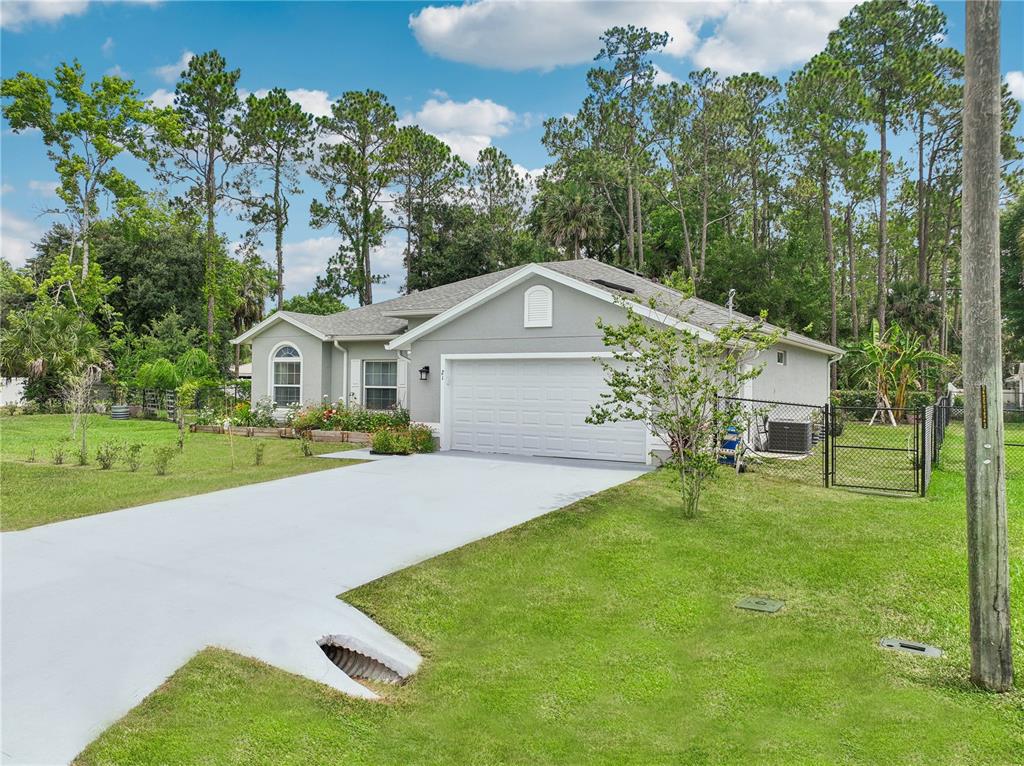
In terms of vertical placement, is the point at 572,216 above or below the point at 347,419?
above

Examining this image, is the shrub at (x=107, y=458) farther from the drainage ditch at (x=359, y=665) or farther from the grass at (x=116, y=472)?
the drainage ditch at (x=359, y=665)

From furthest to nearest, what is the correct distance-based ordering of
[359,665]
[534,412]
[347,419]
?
[347,419] < [534,412] < [359,665]

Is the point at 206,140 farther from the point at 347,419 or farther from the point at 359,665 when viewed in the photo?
the point at 359,665

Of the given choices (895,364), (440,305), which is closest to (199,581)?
(440,305)

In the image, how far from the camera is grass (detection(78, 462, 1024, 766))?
138 inches

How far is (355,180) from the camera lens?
118ft

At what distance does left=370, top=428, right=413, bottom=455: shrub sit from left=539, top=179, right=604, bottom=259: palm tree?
22.3 m

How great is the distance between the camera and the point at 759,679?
4309 mm

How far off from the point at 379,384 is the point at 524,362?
259 inches

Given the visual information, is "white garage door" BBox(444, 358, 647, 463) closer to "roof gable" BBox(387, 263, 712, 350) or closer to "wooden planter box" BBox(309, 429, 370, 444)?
"roof gable" BBox(387, 263, 712, 350)

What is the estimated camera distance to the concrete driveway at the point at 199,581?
3.93 meters

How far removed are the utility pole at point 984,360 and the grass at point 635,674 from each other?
41 centimetres

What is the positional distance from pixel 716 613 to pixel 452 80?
19.0 metres

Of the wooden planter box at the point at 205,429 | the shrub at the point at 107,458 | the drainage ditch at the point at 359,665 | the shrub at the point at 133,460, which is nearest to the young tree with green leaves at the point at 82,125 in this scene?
the wooden planter box at the point at 205,429
